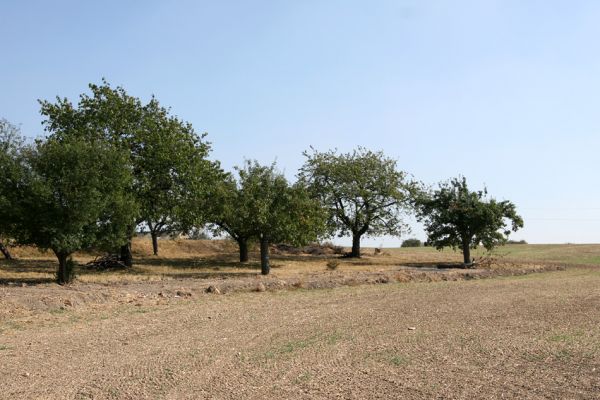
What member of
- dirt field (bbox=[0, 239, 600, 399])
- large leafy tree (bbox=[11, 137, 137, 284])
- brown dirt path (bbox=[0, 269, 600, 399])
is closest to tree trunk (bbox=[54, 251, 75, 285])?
large leafy tree (bbox=[11, 137, 137, 284])

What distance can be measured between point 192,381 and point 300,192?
24.7 meters

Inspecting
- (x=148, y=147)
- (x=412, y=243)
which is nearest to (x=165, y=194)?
(x=148, y=147)

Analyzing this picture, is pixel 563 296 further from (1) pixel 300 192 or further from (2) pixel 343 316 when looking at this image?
(1) pixel 300 192

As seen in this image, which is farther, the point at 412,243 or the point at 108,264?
the point at 412,243

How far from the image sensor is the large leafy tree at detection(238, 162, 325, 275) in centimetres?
3188

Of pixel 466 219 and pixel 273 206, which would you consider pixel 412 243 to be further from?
pixel 273 206

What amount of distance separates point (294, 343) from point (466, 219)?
3277cm

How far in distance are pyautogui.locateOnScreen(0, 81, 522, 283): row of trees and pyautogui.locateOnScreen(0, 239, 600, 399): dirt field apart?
2.84 meters

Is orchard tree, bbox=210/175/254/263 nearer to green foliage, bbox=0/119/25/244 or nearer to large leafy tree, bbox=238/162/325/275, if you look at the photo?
large leafy tree, bbox=238/162/325/275

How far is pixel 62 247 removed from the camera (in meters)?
22.9

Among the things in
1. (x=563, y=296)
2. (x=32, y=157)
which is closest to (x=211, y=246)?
(x=32, y=157)

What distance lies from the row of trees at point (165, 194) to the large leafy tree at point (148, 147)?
0.06 meters

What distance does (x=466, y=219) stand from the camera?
140 ft

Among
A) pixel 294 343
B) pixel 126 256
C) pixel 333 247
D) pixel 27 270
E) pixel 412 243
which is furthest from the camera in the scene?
pixel 412 243
